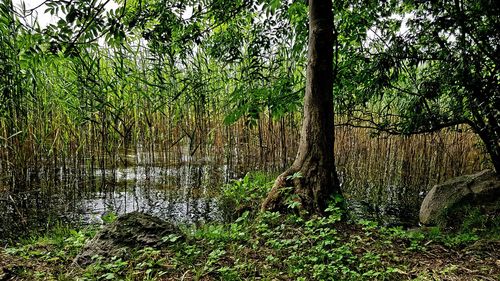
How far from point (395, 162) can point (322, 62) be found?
3.99 m

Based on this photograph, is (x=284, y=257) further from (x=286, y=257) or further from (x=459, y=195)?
(x=459, y=195)

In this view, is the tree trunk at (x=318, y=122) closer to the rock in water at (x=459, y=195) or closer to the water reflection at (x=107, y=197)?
the water reflection at (x=107, y=197)

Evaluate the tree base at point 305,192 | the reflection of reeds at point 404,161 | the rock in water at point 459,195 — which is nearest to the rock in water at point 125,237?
the tree base at point 305,192

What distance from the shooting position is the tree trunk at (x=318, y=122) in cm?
295

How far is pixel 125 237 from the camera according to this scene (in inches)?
89.1

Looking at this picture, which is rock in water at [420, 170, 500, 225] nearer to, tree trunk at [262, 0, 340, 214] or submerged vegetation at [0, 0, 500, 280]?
submerged vegetation at [0, 0, 500, 280]

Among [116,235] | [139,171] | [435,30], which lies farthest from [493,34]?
[139,171]

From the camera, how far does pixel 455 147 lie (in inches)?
227

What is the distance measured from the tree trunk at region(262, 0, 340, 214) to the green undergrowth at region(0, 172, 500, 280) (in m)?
0.26

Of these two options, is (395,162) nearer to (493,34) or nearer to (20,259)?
(493,34)


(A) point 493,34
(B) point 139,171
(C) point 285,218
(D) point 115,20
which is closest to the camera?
(D) point 115,20

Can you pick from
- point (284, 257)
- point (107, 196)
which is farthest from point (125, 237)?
point (107, 196)

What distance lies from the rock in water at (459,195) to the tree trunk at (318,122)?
138 cm

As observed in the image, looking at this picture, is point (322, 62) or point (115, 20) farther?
point (322, 62)
